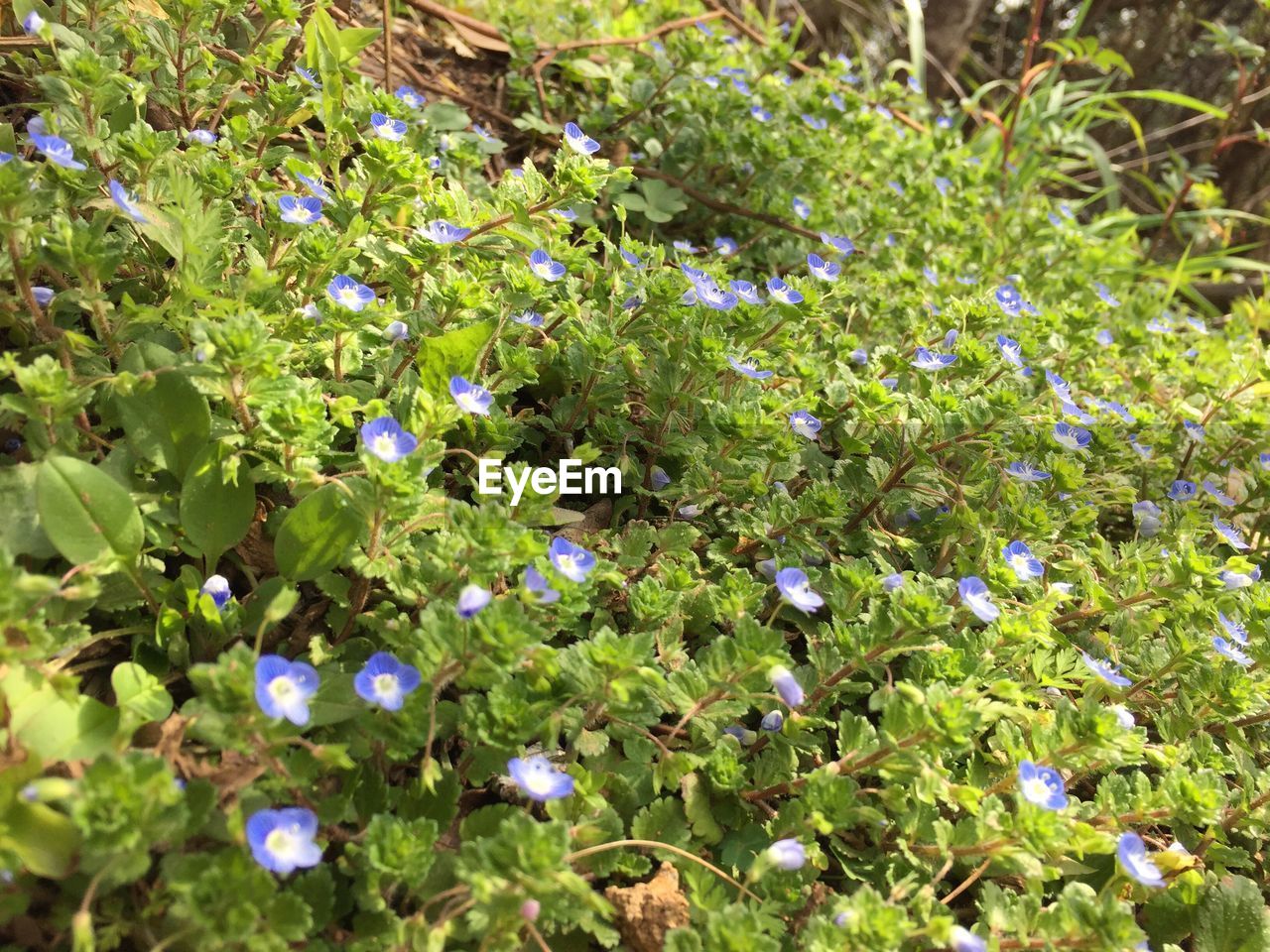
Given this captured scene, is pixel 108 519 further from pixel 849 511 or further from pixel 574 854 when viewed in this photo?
pixel 849 511

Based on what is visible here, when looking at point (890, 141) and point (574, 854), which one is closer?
point (574, 854)

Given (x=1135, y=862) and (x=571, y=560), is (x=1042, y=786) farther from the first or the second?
(x=571, y=560)

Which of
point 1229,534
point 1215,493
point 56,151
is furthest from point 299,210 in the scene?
point 1215,493

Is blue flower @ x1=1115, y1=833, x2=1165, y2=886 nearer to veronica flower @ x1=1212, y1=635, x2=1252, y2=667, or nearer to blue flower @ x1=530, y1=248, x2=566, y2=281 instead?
veronica flower @ x1=1212, y1=635, x2=1252, y2=667

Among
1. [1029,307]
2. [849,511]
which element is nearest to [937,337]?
[1029,307]

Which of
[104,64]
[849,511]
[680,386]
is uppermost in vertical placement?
[104,64]

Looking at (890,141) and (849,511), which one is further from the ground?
(890,141)

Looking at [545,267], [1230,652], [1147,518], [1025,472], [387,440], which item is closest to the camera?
[387,440]
